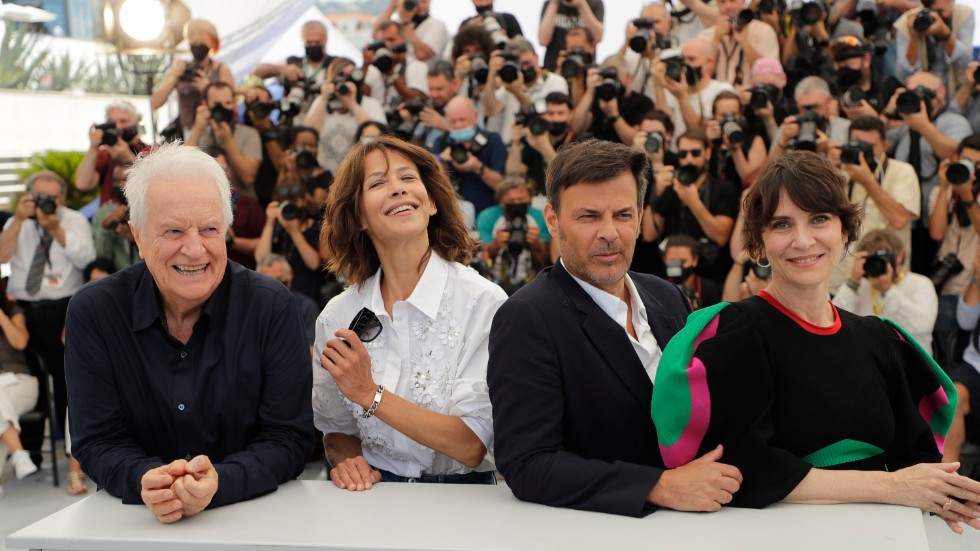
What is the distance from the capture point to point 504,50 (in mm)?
5555

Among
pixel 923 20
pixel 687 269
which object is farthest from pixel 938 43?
pixel 687 269

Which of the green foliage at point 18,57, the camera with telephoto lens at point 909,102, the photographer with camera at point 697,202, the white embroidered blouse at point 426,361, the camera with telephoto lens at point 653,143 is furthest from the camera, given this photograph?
the green foliage at point 18,57

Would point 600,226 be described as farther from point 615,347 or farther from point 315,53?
point 315,53

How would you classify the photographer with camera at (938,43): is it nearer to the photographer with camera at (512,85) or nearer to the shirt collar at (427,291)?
the photographer with camera at (512,85)

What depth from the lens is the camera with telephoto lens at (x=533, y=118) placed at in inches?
199

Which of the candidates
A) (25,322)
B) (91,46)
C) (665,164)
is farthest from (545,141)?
A: (91,46)

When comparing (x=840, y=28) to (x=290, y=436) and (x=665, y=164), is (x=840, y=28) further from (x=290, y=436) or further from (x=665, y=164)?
(x=290, y=436)

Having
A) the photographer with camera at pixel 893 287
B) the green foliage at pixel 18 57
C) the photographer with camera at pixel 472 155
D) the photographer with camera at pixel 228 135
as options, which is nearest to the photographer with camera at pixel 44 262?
the photographer with camera at pixel 228 135

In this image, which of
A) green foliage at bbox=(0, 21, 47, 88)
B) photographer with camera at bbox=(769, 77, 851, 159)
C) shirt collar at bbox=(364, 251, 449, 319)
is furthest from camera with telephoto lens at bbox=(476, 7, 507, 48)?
green foliage at bbox=(0, 21, 47, 88)

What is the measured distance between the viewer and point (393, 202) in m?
2.30

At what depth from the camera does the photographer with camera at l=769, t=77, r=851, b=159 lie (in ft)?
15.4

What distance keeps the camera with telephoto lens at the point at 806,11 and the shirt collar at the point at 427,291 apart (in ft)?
12.9

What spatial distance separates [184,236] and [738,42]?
4307mm

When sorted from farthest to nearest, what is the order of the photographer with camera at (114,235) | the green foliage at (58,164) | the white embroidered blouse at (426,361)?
the green foliage at (58,164), the photographer with camera at (114,235), the white embroidered blouse at (426,361)
